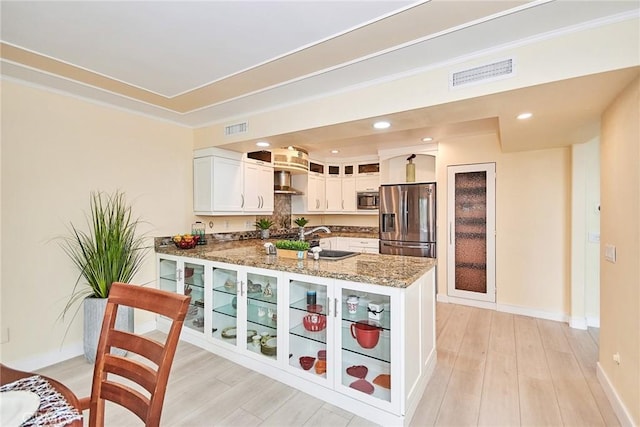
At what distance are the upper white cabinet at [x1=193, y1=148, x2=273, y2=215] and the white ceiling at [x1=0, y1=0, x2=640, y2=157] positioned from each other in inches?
39.1

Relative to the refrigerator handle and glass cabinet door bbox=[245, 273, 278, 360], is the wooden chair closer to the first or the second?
glass cabinet door bbox=[245, 273, 278, 360]

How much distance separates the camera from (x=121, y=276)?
2.83 m

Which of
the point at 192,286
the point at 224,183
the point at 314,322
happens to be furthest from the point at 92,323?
the point at 314,322

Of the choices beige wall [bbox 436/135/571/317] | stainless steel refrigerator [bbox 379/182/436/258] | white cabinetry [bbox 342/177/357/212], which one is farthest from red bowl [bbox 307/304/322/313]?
white cabinetry [bbox 342/177/357/212]

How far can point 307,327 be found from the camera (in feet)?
7.73

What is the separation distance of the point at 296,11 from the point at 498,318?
4080 millimetres

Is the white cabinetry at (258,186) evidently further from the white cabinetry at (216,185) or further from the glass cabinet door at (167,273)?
the glass cabinet door at (167,273)

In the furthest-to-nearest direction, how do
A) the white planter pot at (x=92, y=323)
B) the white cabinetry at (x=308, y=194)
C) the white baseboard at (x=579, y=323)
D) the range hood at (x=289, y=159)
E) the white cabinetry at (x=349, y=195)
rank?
the white cabinetry at (x=349, y=195), the white cabinetry at (x=308, y=194), the range hood at (x=289, y=159), the white baseboard at (x=579, y=323), the white planter pot at (x=92, y=323)

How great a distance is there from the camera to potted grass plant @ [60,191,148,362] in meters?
2.69

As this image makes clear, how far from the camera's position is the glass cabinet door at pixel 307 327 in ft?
7.57

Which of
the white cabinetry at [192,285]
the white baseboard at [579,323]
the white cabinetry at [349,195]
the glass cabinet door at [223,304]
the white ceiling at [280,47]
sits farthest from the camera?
the white cabinetry at [349,195]

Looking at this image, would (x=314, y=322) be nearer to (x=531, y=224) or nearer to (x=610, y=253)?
(x=610, y=253)

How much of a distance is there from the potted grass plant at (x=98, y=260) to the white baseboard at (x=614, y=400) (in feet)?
12.6

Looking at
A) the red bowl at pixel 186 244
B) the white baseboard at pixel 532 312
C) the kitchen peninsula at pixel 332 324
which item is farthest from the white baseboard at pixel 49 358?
the white baseboard at pixel 532 312
